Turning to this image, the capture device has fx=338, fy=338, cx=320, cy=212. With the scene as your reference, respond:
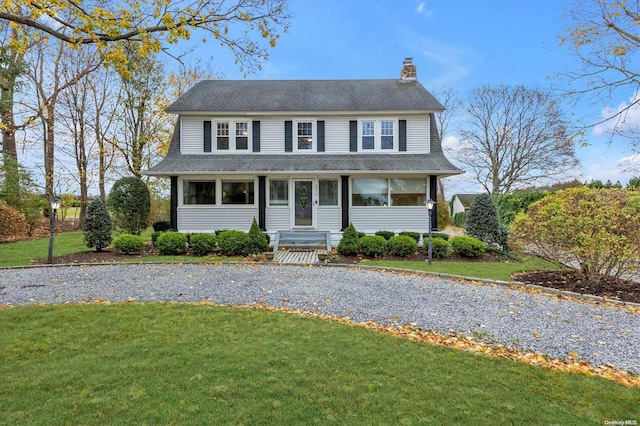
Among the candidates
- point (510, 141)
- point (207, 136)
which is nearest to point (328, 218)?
point (207, 136)

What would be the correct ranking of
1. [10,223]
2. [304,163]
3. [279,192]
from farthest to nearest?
[10,223] → [279,192] → [304,163]

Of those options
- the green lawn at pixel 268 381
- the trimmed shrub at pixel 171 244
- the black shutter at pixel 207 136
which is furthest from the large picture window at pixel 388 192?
the green lawn at pixel 268 381

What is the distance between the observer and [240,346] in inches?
160

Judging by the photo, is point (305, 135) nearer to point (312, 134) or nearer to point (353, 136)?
point (312, 134)

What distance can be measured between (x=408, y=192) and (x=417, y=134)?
2848mm

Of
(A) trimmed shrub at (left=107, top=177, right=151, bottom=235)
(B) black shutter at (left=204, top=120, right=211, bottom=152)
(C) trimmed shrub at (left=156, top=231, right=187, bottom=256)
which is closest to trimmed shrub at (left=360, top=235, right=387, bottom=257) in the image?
(C) trimmed shrub at (left=156, top=231, right=187, bottom=256)

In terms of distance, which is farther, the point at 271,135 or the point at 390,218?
the point at 271,135

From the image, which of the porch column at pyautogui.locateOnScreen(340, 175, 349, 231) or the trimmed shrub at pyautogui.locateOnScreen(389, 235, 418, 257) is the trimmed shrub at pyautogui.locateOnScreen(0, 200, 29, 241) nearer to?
the porch column at pyautogui.locateOnScreen(340, 175, 349, 231)

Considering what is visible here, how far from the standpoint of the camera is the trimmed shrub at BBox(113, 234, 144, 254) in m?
11.5

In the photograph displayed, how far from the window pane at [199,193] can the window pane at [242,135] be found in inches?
90.0

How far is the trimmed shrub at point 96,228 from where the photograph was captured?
38.4 feet

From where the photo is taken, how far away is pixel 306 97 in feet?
53.7

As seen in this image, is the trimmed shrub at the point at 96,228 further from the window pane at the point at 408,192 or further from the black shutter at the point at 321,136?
the window pane at the point at 408,192

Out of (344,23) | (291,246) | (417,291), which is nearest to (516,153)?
(344,23)
